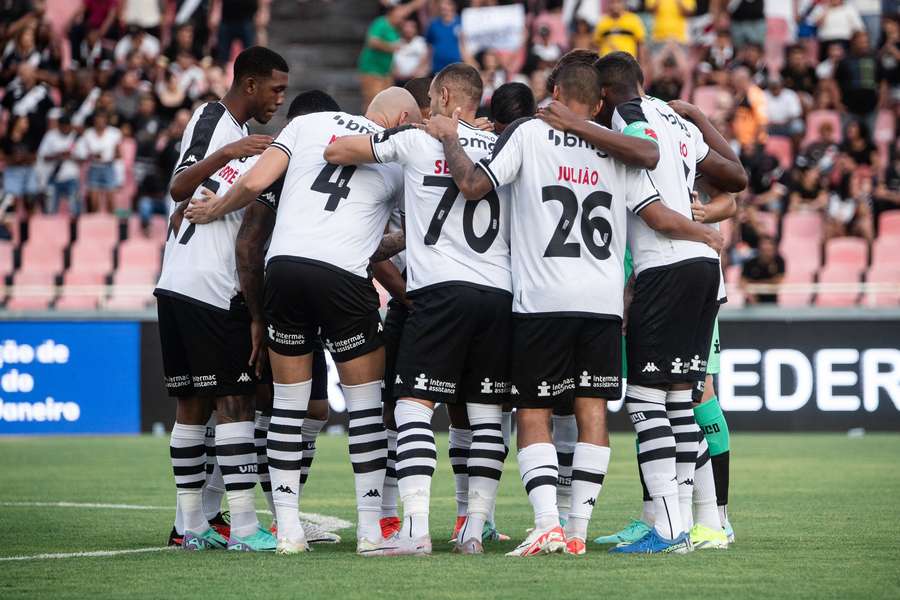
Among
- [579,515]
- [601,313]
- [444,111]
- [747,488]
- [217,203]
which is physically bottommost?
[747,488]

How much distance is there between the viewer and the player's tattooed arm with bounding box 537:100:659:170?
22.2ft

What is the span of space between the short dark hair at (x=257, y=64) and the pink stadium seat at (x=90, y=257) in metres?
11.7

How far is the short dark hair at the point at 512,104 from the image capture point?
771 centimetres

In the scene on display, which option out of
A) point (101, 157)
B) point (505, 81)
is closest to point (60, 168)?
point (101, 157)

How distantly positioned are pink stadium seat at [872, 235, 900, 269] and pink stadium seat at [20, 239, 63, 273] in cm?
1045

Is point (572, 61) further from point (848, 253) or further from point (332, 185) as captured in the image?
point (848, 253)

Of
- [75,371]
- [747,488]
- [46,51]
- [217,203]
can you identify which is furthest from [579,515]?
[46,51]

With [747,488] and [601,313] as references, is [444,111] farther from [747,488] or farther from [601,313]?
[747,488]

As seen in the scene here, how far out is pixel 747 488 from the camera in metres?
10.6

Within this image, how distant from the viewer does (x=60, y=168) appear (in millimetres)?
19453

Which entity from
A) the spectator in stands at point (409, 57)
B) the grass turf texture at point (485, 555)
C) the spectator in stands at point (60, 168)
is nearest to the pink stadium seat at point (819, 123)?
the spectator in stands at point (409, 57)

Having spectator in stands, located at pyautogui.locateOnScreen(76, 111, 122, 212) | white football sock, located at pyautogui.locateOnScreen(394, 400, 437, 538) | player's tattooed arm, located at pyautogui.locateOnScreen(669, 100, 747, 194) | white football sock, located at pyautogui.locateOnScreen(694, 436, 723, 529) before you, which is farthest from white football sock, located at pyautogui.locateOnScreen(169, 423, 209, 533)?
spectator in stands, located at pyautogui.locateOnScreen(76, 111, 122, 212)

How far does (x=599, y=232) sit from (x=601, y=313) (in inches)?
15.7

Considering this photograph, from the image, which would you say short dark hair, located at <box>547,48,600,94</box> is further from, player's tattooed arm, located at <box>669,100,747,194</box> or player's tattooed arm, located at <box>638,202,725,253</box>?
player's tattooed arm, located at <box>638,202,725,253</box>
